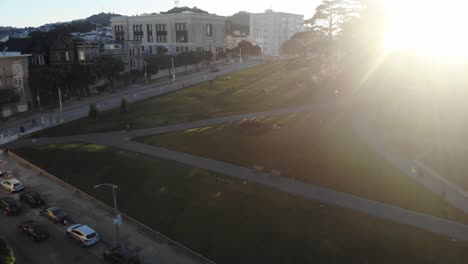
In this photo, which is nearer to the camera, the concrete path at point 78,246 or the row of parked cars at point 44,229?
the row of parked cars at point 44,229

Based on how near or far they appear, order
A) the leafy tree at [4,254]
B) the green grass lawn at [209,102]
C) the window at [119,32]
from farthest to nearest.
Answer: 1. the window at [119,32]
2. the green grass lawn at [209,102]
3. the leafy tree at [4,254]

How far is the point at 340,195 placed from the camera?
31.2 metres

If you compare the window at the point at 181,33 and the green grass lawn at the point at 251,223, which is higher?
the window at the point at 181,33

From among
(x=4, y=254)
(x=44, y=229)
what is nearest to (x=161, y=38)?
(x=44, y=229)

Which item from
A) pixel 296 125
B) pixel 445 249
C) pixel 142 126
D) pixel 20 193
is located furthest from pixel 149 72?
pixel 445 249

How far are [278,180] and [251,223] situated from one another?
298 inches

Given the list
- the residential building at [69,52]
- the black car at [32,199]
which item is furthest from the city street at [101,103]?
the black car at [32,199]

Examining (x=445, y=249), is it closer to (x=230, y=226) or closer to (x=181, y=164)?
(x=230, y=226)

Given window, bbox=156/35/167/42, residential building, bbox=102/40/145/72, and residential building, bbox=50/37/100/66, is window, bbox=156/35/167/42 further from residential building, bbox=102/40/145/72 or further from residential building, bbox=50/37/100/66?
residential building, bbox=50/37/100/66

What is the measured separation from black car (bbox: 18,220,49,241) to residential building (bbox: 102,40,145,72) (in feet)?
271

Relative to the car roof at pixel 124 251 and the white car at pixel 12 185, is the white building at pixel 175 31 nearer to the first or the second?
the white car at pixel 12 185

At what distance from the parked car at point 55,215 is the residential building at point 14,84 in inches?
1891

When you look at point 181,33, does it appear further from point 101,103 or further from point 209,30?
point 101,103

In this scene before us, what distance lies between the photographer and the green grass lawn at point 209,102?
59406mm
